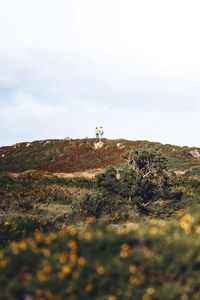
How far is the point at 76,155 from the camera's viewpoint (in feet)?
190

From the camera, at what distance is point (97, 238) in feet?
22.4

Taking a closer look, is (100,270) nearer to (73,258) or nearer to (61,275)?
(73,258)

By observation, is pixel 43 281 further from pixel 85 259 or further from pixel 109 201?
pixel 109 201

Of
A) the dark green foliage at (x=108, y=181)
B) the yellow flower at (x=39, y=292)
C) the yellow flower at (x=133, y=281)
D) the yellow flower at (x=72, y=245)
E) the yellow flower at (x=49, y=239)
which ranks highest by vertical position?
the dark green foliage at (x=108, y=181)

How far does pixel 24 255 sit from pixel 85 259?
0.85m

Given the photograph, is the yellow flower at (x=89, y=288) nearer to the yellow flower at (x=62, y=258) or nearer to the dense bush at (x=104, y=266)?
the dense bush at (x=104, y=266)

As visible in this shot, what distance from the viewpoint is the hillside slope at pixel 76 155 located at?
54469 mm

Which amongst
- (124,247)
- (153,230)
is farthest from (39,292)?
(153,230)

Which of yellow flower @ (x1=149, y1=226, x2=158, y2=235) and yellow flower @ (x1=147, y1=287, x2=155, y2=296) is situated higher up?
yellow flower @ (x1=149, y1=226, x2=158, y2=235)

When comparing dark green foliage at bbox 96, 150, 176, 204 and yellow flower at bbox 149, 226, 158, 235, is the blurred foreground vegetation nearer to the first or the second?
yellow flower at bbox 149, 226, 158, 235

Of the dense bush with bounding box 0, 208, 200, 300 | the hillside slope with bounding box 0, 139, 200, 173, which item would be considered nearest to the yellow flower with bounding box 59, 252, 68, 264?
the dense bush with bounding box 0, 208, 200, 300

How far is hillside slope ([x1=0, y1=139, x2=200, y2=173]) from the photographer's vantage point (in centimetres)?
5447

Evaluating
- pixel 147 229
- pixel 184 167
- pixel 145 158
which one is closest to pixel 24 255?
pixel 147 229

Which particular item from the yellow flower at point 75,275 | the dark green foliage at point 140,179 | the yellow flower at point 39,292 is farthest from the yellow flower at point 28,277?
the dark green foliage at point 140,179
